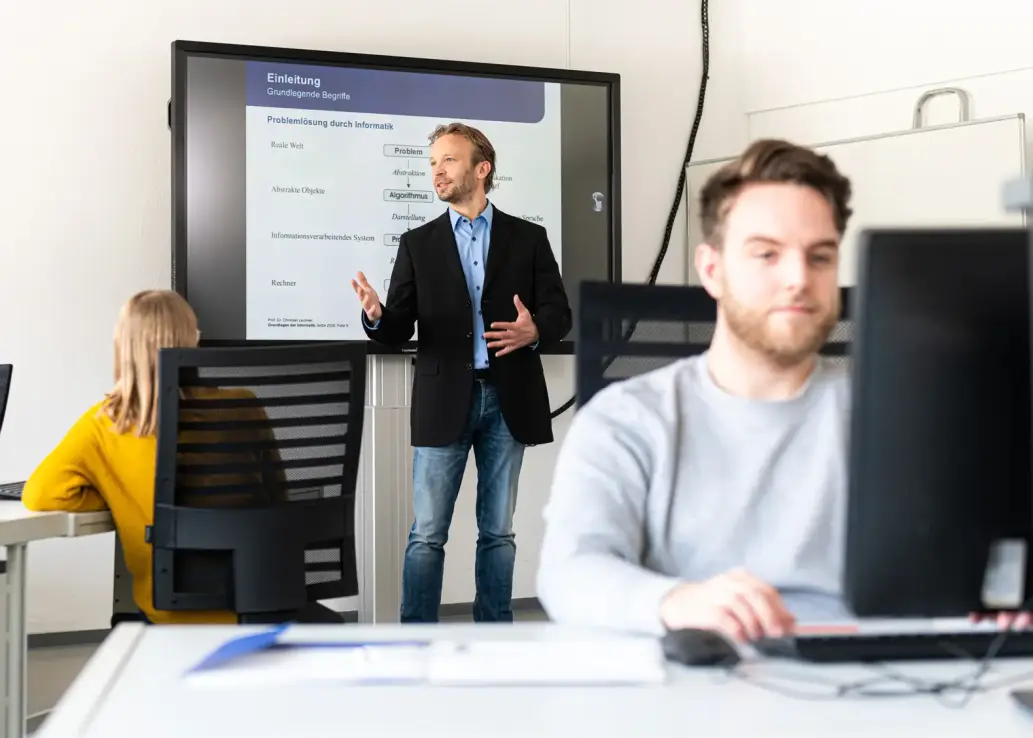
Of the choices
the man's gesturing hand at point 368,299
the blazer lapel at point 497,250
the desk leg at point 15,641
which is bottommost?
the desk leg at point 15,641

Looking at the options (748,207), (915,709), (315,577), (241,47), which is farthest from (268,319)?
(915,709)

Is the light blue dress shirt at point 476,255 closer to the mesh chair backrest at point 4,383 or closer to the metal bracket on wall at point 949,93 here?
the mesh chair backrest at point 4,383

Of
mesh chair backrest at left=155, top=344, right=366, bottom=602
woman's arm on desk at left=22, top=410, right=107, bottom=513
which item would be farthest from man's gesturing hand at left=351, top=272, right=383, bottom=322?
woman's arm on desk at left=22, top=410, right=107, bottom=513

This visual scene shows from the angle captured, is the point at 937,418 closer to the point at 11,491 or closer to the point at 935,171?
the point at 11,491

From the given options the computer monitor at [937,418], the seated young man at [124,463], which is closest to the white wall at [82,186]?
the seated young man at [124,463]

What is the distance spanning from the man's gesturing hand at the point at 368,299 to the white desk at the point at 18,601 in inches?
44.7

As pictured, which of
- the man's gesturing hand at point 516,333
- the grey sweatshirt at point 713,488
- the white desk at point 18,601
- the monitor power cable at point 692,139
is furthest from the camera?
the monitor power cable at point 692,139

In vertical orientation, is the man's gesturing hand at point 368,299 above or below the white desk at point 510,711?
above

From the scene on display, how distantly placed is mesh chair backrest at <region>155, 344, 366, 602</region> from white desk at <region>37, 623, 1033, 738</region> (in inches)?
46.3

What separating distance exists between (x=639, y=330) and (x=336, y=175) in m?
2.50

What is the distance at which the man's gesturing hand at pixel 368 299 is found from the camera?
3307mm

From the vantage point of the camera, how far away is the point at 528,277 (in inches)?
147

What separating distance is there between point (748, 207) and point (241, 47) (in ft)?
9.27

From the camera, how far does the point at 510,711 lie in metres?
0.91
